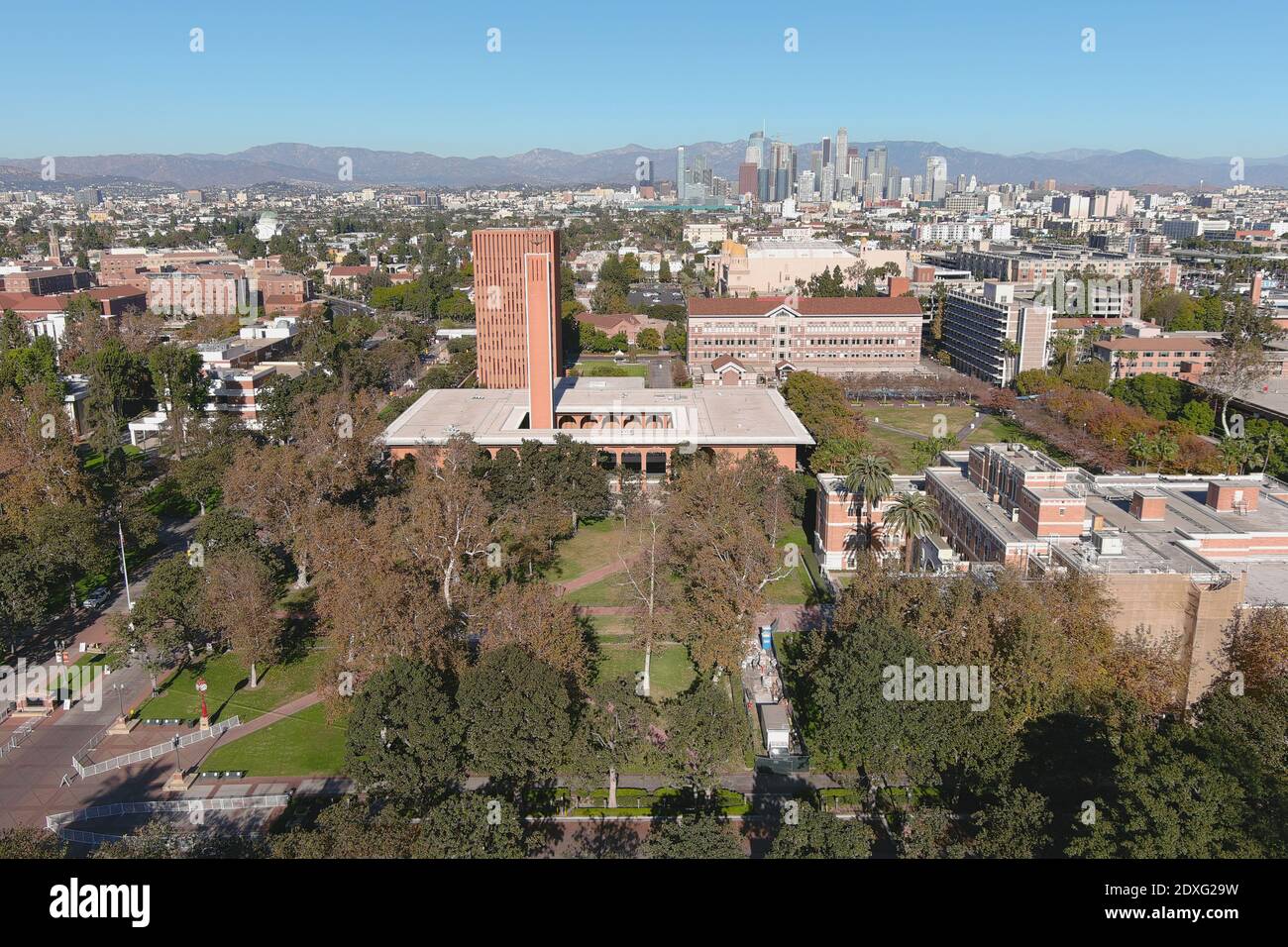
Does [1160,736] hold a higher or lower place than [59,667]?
higher

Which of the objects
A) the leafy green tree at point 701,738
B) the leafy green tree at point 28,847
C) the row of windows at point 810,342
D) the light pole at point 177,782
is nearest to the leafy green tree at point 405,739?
the light pole at point 177,782

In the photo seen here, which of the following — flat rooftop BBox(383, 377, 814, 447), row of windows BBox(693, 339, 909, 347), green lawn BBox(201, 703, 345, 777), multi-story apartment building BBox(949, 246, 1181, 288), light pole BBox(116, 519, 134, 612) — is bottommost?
green lawn BBox(201, 703, 345, 777)

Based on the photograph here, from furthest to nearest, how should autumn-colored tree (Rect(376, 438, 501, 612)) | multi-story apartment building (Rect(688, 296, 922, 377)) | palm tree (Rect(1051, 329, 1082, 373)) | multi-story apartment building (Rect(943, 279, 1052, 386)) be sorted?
multi-story apartment building (Rect(688, 296, 922, 377)) → multi-story apartment building (Rect(943, 279, 1052, 386)) → palm tree (Rect(1051, 329, 1082, 373)) → autumn-colored tree (Rect(376, 438, 501, 612))

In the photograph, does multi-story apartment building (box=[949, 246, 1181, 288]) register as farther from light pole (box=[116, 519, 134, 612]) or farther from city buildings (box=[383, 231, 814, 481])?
light pole (box=[116, 519, 134, 612])

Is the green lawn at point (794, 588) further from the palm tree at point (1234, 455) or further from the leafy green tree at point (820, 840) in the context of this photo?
the palm tree at point (1234, 455)

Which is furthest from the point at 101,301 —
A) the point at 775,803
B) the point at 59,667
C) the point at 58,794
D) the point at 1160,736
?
the point at 1160,736

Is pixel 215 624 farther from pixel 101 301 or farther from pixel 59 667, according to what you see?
pixel 101 301

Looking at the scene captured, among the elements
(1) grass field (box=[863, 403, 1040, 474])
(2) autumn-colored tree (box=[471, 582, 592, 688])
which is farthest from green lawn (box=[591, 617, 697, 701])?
(1) grass field (box=[863, 403, 1040, 474])
